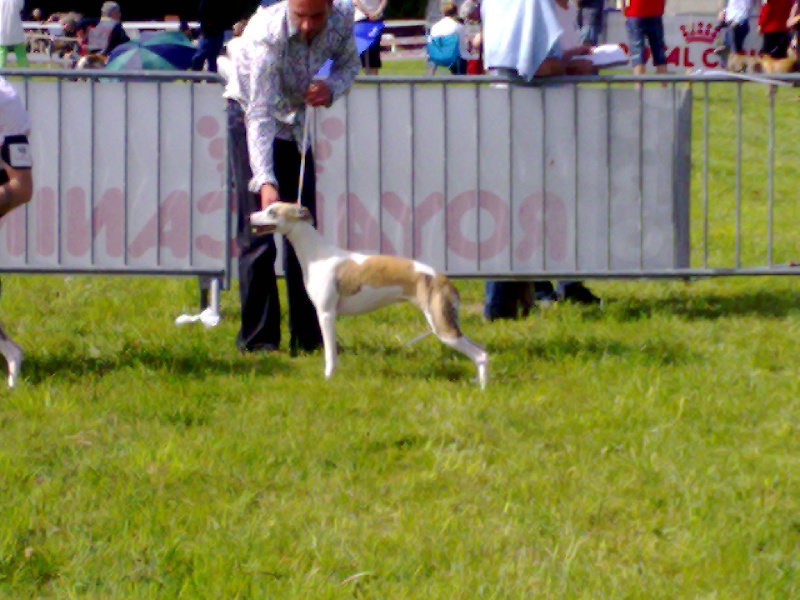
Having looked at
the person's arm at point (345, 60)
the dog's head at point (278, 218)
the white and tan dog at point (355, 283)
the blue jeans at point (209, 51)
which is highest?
the blue jeans at point (209, 51)

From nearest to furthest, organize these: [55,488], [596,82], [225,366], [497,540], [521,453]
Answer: [497,540] → [55,488] → [521,453] → [225,366] → [596,82]

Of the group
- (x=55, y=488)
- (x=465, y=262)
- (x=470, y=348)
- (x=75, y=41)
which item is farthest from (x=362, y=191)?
(x=75, y=41)

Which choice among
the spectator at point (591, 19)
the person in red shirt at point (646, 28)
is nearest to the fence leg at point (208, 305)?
the person in red shirt at point (646, 28)

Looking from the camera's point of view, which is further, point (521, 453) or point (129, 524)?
point (521, 453)

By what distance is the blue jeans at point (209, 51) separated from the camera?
20484mm

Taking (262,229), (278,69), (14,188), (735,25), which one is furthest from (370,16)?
(14,188)

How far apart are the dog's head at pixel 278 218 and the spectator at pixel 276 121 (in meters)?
0.10

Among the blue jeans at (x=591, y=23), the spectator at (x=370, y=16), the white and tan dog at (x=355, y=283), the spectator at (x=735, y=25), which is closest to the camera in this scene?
the white and tan dog at (x=355, y=283)

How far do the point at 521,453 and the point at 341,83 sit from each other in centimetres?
224

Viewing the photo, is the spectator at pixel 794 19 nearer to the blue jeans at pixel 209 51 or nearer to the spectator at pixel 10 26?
the blue jeans at pixel 209 51

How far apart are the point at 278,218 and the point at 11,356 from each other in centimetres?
126

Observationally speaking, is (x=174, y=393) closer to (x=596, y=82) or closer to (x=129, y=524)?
(x=129, y=524)

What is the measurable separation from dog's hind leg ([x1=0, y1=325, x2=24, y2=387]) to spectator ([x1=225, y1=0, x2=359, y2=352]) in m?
1.23

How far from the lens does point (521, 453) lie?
222 inches
